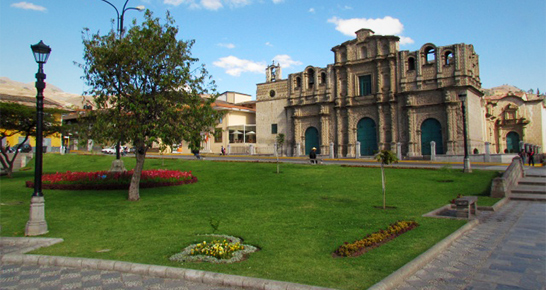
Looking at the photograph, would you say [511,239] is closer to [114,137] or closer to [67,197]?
[114,137]

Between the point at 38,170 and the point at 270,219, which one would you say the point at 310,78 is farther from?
the point at 38,170

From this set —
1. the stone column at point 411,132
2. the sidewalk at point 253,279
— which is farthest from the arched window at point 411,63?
the sidewalk at point 253,279

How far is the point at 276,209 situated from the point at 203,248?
15.0 ft

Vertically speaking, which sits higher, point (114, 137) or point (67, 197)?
point (114, 137)

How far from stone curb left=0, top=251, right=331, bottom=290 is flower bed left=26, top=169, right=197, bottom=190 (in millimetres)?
9266

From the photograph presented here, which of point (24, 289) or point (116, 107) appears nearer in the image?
point (24, 289)

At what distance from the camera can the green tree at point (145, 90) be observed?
11.6m

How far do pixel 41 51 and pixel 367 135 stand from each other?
123ft

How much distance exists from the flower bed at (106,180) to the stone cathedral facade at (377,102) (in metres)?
25.1

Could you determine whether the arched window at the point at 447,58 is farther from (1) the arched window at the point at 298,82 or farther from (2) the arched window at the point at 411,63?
(1) the arched window at the point at 298,82

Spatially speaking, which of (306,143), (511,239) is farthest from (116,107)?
(306,143)

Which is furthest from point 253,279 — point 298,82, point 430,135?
point 298,82

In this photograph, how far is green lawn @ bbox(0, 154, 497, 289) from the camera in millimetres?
5879

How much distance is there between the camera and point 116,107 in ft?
39.6
